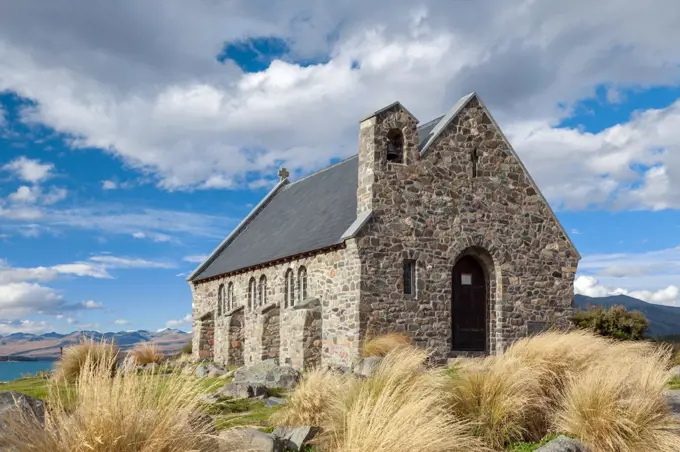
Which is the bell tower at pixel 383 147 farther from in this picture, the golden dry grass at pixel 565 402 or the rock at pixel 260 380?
the golden dry grass at pixel 565 402

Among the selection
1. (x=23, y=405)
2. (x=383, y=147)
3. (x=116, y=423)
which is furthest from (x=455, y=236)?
(x=116, y=423)

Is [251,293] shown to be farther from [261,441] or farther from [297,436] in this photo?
[261,441]

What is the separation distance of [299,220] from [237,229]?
30.4ft

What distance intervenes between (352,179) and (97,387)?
62.8ft

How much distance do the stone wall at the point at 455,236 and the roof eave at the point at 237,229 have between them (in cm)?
1553

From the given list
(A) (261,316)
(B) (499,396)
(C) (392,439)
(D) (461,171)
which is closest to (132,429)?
(C) (392,439)

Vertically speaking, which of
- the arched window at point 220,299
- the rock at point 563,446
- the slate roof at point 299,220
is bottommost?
the rock at point 563,446

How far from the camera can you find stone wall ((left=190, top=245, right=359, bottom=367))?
20109 mm

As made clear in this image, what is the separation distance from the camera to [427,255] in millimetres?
20766

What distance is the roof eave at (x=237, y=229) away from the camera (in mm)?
33972

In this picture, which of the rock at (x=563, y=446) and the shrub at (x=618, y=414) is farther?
the shrub at (x=618, y=414)

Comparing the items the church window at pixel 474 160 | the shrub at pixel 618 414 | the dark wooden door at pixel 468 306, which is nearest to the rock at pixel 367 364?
the dark wooden door at pixel 468 306

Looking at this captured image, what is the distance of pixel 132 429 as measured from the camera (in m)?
6.28

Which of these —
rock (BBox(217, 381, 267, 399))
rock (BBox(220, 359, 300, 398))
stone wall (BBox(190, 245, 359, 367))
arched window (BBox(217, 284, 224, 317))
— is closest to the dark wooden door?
stone wall (BBox(190, 245, 359, 367))
